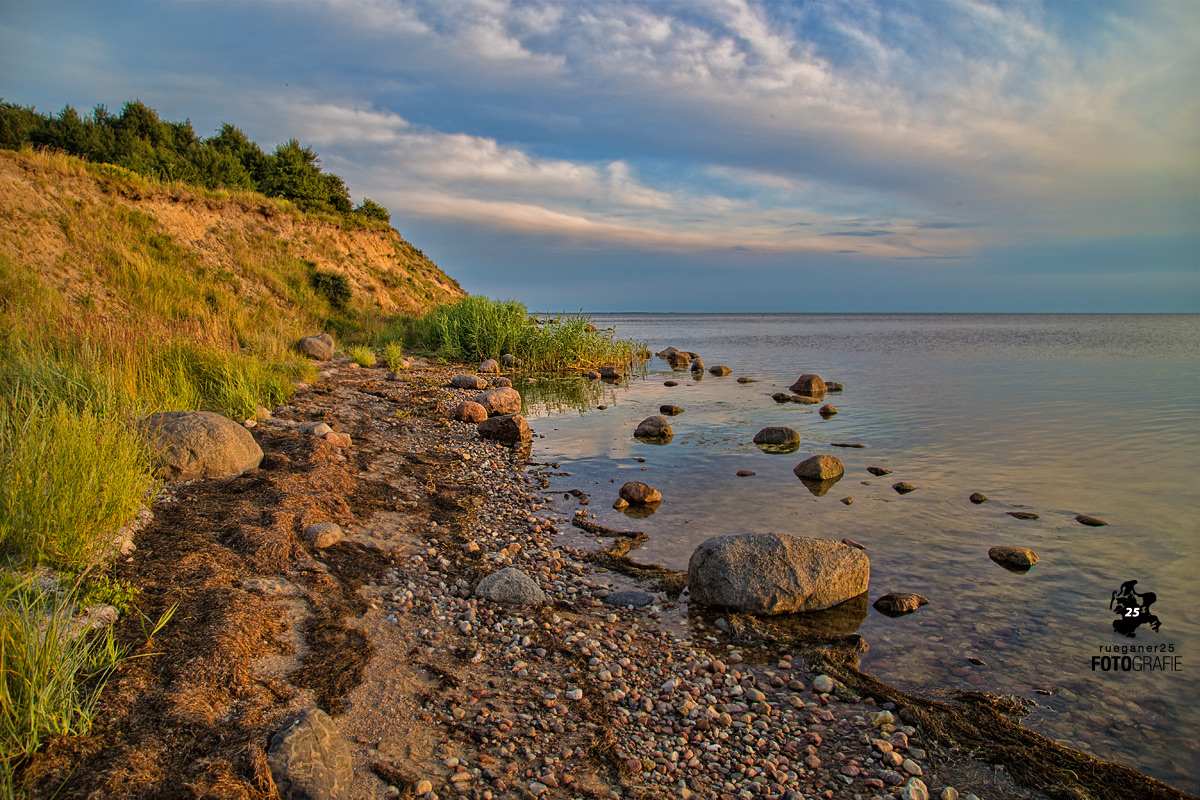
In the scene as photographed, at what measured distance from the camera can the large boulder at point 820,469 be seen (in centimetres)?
1059

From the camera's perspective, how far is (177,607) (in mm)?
4055

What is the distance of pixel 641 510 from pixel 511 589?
3656 millimetres

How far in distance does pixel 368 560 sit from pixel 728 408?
13866 millimetres

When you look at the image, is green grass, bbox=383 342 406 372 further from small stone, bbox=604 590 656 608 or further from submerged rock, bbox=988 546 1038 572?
submerged rock, bbox=988 546 1038 572

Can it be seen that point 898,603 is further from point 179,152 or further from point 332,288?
point 179,152

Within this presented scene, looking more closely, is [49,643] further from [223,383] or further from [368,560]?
[223,383]

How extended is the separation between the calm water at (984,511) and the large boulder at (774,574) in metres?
0.54

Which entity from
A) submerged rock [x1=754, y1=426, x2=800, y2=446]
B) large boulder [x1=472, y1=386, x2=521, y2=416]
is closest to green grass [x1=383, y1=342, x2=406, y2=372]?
large boulder [x1=472, y1=386, x2=521, y2=416]

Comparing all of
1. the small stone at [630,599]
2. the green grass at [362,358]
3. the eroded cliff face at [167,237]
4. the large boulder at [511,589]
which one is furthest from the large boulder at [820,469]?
the eroded cliff face at [167,237]

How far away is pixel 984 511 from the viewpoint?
9.06 meters

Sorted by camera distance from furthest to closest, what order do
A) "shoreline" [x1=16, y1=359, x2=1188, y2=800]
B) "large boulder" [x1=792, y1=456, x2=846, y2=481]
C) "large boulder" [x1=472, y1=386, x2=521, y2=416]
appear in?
"large boulder" [x1=472, y1=386, x2=521, y2=416], "large boulder" [x1=792, y1=456, x2=846, y2=481], "shoreline" [x1=16, y1=359, x2=1188, y2=800]

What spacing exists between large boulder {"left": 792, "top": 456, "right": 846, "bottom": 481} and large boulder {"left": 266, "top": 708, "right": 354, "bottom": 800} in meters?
8.98
